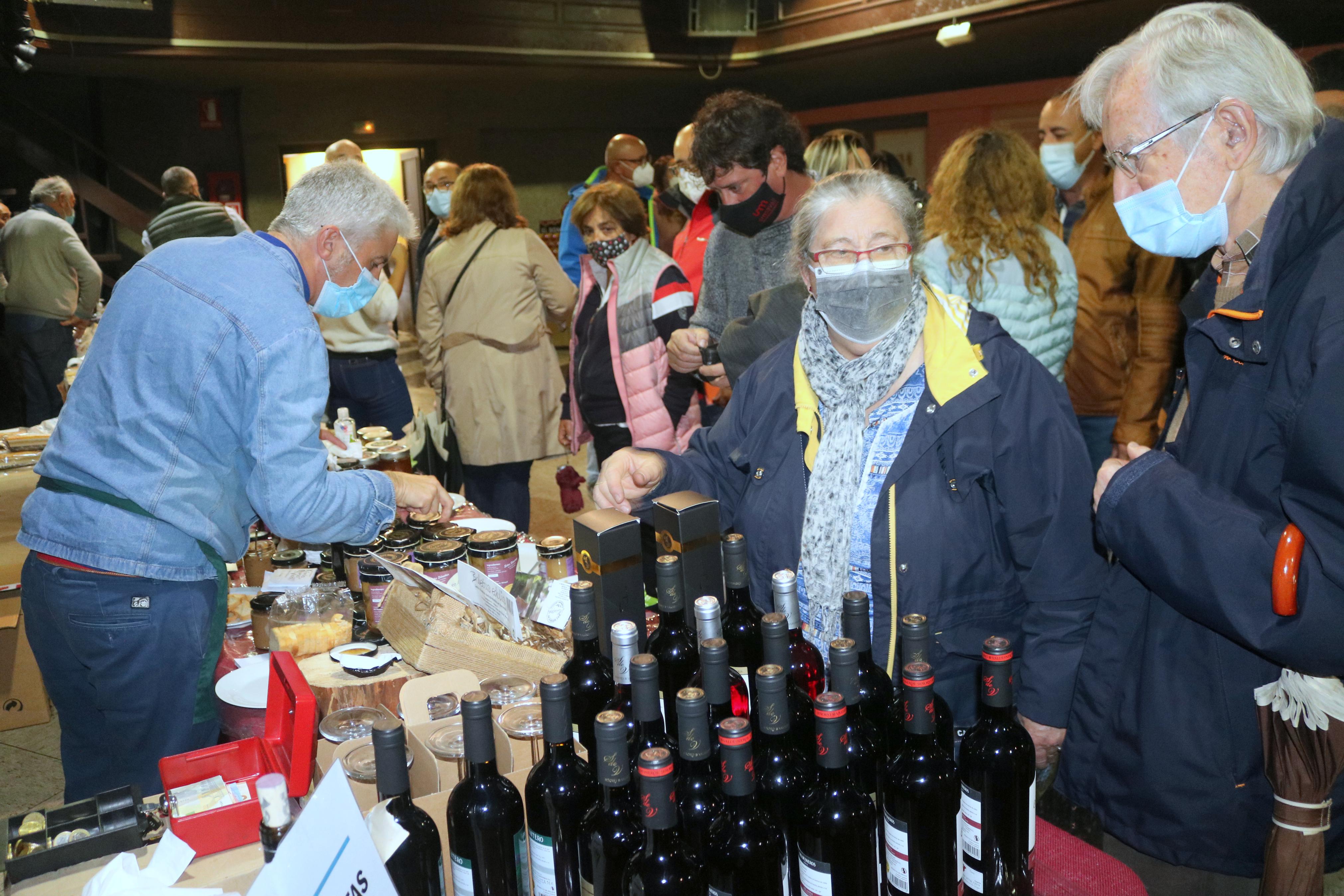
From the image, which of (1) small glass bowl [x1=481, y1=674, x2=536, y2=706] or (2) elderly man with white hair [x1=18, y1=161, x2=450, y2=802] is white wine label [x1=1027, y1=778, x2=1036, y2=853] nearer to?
(1) small glass bowl [x1=481, y1=674, x2=536, y2=706]

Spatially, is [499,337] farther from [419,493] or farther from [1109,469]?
[1109,469]

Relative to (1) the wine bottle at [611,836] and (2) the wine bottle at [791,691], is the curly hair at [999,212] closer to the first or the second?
(2) the wine bottle at [791,691]

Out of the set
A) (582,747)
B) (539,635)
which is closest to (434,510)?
(539,635)

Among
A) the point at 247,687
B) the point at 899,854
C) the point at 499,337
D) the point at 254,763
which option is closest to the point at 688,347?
the point at 499,337

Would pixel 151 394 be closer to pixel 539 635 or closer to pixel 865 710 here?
pixel 539 635

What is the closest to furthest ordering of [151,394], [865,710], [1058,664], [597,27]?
[865,710]
[1058,664]
[151,394]
[597,27]

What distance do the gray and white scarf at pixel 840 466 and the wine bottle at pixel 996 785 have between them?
629 millimetres

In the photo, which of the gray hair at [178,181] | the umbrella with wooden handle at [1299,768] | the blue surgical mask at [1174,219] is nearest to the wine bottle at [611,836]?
the umbrella with wooden handle at [1299,768]

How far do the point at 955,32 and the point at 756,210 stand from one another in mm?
5944

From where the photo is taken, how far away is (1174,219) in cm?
156

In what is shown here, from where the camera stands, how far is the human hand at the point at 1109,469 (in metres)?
1.51

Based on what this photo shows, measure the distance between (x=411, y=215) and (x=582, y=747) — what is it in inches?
56.8

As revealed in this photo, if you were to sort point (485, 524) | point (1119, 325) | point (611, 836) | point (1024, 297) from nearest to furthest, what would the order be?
point (611, 836)
point (485, 524)
point (1024, 297)
point (1119, 325)

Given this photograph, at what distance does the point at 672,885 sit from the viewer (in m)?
1.03
